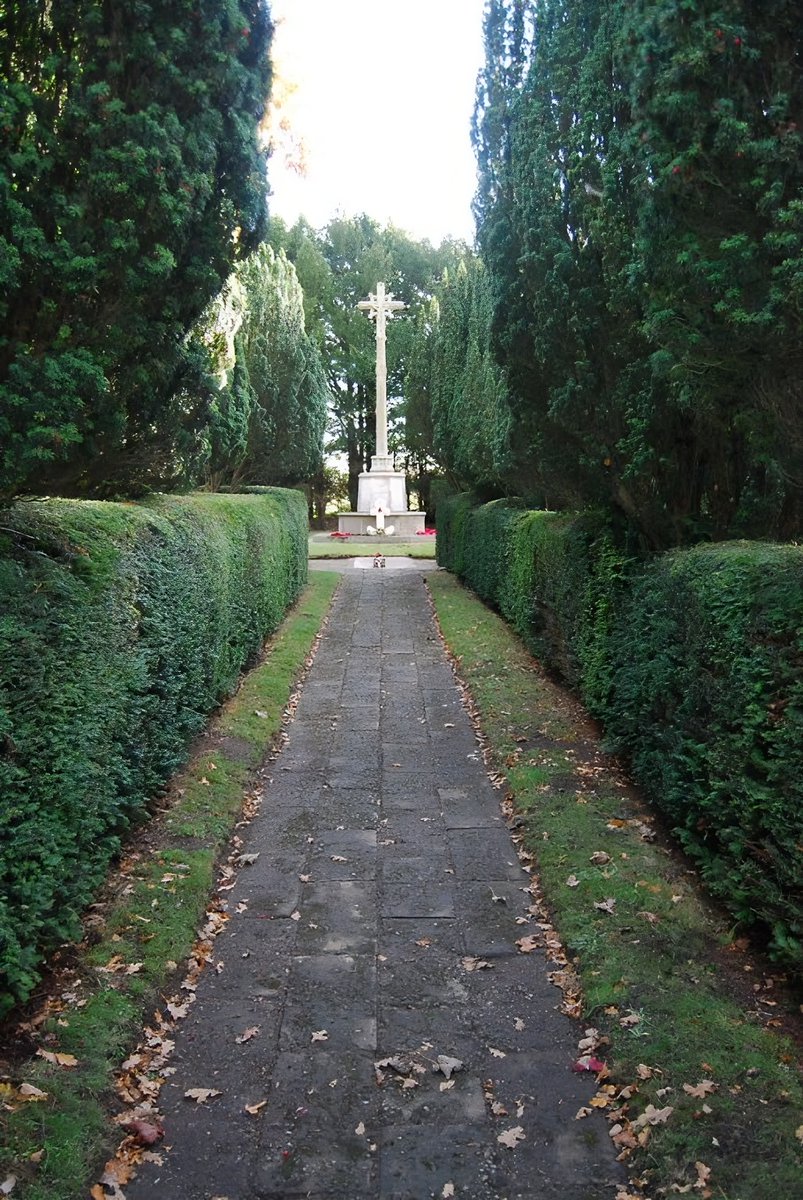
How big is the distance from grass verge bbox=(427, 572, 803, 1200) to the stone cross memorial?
28.5 meters

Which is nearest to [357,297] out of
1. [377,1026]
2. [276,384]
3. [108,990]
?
[276,384]

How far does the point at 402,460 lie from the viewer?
49.5 m

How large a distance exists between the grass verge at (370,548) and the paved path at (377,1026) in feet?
66.2

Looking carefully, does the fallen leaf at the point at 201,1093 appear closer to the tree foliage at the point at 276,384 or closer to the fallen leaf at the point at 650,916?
the fallen leaf at the point at 650,916

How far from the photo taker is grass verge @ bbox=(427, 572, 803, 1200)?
2.89 metres

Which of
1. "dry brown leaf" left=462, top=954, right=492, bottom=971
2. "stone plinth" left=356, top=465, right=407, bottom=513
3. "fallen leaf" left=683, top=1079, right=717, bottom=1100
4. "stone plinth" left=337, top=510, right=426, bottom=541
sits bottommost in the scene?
"dry brown leaf" left=462, top=954, right=492, bottom=971

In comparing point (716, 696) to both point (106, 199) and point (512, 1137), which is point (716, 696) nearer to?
point (512, 1137)

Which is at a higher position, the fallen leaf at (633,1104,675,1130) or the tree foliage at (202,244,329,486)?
the tree foliage at (202,244,329,486)

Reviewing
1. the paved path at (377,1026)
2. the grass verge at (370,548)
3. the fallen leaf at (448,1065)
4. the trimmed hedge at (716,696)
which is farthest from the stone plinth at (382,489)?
the fallen leaf at (448,1065)

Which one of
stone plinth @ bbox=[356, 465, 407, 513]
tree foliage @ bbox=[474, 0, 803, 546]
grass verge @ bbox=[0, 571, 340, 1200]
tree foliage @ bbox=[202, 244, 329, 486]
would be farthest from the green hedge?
stone plinth @ bbox=[356, 465, 407, 513]

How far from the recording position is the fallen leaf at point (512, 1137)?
9.95 feet

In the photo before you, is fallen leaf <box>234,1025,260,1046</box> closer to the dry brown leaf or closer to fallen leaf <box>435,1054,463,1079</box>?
fallen leaf <box>435,1054,463,1079</box>

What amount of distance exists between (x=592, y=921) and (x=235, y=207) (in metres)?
4.83

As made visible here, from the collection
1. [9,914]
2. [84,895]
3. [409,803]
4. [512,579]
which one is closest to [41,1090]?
[9,914]
